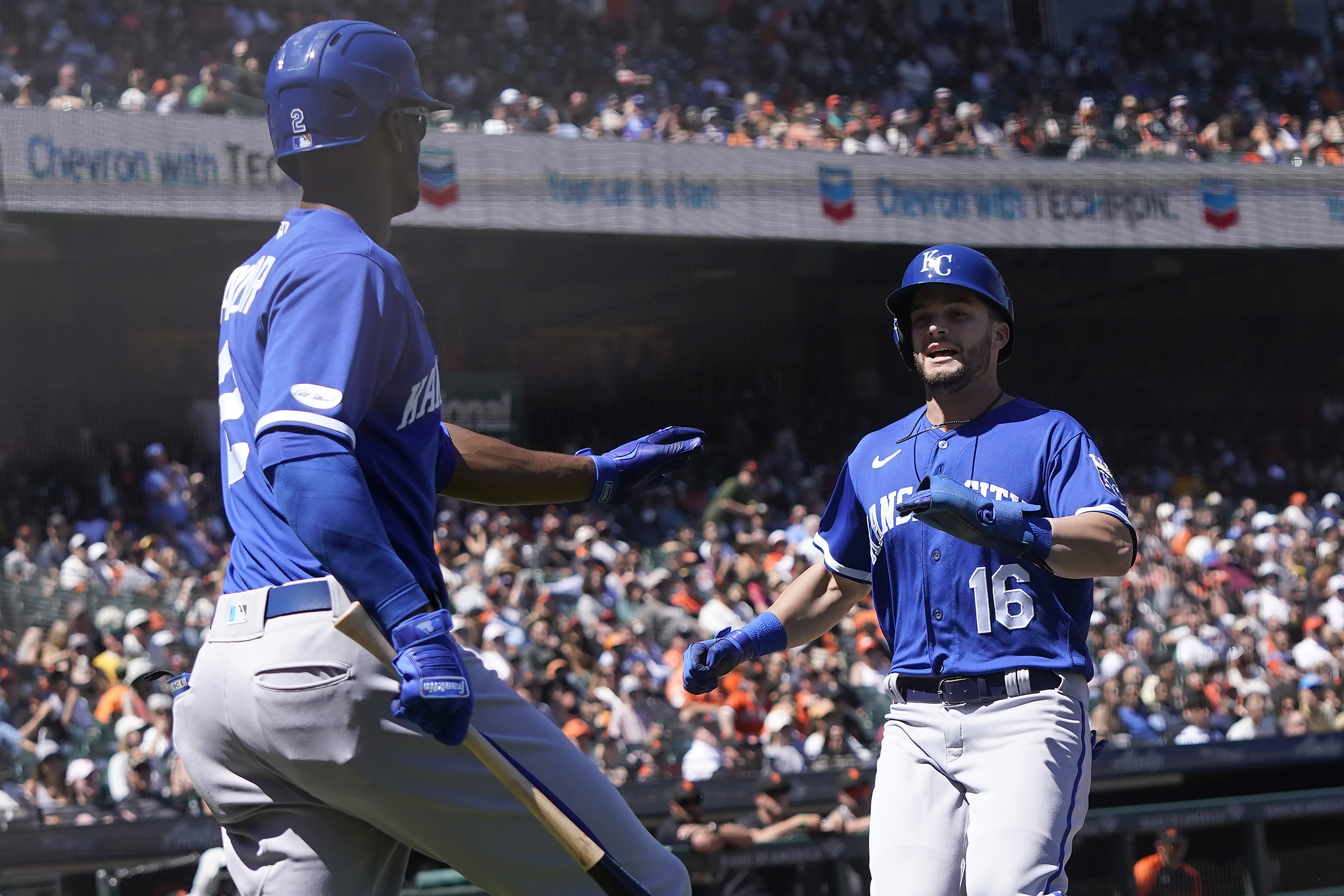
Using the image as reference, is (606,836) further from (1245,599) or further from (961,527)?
(1245,599)

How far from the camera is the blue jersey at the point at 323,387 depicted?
1.86 meters

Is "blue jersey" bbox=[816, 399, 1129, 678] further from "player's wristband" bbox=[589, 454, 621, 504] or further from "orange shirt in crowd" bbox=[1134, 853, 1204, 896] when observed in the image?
"orange shirt in crowd" bbox=[1134, 853, 1204, 896]

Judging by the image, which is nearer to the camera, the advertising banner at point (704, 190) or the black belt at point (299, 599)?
the black belt at point (299, 599)

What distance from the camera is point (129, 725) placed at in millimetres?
7953

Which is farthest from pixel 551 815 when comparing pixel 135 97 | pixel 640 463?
pixel 135 97

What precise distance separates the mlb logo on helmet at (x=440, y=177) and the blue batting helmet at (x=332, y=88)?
12985 mm

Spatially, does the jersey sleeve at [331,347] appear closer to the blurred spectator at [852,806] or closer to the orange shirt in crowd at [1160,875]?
the blurred spectator at [852,806]

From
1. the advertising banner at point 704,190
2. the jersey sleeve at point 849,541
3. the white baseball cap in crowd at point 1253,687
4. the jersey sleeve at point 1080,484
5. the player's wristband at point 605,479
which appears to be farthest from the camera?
the advertising banner at point 704,190

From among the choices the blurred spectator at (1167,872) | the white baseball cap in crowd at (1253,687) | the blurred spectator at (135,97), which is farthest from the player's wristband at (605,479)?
the blurred spectator at (135,97)

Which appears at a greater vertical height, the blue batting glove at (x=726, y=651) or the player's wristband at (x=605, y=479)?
the player's wristband at (x=605, y=479)

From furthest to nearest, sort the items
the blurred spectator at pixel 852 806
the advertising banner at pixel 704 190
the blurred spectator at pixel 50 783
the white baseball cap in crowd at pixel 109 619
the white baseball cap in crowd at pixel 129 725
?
the advertising banner at pixel 704 190 < the white baseball cap in crowd at pixel 109 619 < the white baseball cap in crowd at pixel 129 725 < the blurred spectator at pixel 50 783 < the blurred spectator at pixel 852 806

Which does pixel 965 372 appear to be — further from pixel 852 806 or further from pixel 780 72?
pixel 780 72

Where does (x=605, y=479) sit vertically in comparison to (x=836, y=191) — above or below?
below

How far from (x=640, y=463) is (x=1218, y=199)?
55.0 feet
